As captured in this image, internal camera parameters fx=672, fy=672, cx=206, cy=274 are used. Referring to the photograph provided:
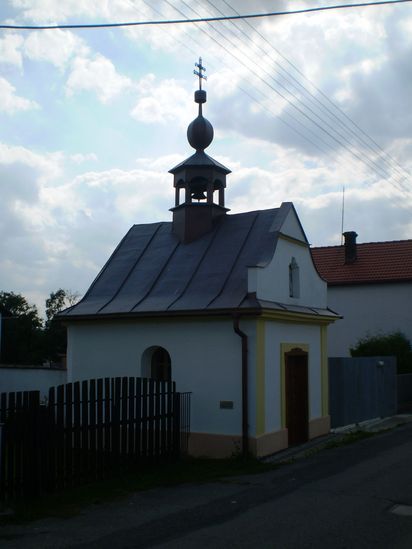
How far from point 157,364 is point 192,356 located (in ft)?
4.81

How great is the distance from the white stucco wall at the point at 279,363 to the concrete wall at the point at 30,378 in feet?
23.1

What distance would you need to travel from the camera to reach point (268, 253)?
1511 centimetres

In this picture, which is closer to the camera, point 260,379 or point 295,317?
point 260,379

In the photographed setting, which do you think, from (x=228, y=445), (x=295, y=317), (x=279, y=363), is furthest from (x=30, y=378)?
(x=295, y=317)

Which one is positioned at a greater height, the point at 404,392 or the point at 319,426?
the point at 404,392

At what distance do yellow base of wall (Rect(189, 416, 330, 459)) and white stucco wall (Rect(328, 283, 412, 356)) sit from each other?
16065 millimetres

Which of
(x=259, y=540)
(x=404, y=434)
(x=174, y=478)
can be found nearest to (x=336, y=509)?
(x=259, y=540)

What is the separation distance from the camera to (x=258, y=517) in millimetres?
8594

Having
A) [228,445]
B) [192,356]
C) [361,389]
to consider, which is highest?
[192,356]

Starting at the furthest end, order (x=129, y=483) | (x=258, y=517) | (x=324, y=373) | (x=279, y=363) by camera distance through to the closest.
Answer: (x=324, y=373)
(x=279, y=363)
(x=129, y=483)
(x=258, y=517)

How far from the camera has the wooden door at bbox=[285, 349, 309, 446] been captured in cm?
1560

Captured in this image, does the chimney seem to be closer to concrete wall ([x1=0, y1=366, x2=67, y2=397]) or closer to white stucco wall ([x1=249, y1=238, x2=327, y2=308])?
white stucco wall ([x1=249, y1=238, x2=327, y2=308])

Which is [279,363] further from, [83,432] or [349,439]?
[83,432]

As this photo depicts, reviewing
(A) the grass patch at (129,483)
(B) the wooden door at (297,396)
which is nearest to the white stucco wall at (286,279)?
(B) the wooden door at (297,396)
